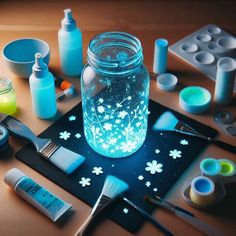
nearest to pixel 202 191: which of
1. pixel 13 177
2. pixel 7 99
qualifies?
pixel 13 177

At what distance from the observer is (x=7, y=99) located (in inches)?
43.1

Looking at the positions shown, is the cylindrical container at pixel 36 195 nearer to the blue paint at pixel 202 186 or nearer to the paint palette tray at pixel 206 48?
the blue paint at pixel 202 186

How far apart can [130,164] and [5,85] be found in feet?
1.14

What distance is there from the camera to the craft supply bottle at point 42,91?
3.38ft

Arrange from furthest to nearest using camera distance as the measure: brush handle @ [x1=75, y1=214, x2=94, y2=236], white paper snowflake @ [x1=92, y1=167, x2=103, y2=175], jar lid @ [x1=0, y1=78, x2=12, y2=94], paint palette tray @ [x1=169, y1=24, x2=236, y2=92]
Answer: paint palette tray @ [x1=169, y1=24, x2=236, y2=92], jar lid @ [x1=0, y1=78, x2=12, y2=94], white paper snowflake @ [x1=92, y1=167, x2=103, y2=175], brush handle @ [x1=75, y1=214, x2=94, y2=236]

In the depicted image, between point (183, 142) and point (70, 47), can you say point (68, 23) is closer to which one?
point (70, 47)

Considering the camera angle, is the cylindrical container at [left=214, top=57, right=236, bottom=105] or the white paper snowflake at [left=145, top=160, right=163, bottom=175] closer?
the white paper snowflake at [left=145, top=160, right=163, bottom=175]

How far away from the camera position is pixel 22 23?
138cm

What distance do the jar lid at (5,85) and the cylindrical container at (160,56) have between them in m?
0.36

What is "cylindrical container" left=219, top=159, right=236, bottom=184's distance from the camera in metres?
0.95

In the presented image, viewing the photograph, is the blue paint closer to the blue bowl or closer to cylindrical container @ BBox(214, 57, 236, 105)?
cylindrical container @ BBox(214, 57, 236, 105)

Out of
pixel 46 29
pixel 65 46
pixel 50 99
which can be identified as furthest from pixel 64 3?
pixel 50 99

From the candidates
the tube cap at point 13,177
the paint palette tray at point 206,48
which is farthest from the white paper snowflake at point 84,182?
the paint palette tray at point 206,48

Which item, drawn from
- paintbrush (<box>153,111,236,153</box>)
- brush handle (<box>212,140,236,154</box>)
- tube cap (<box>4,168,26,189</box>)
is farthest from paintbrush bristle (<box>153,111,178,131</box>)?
tube cap (<box>4,168,26,189</box>)
